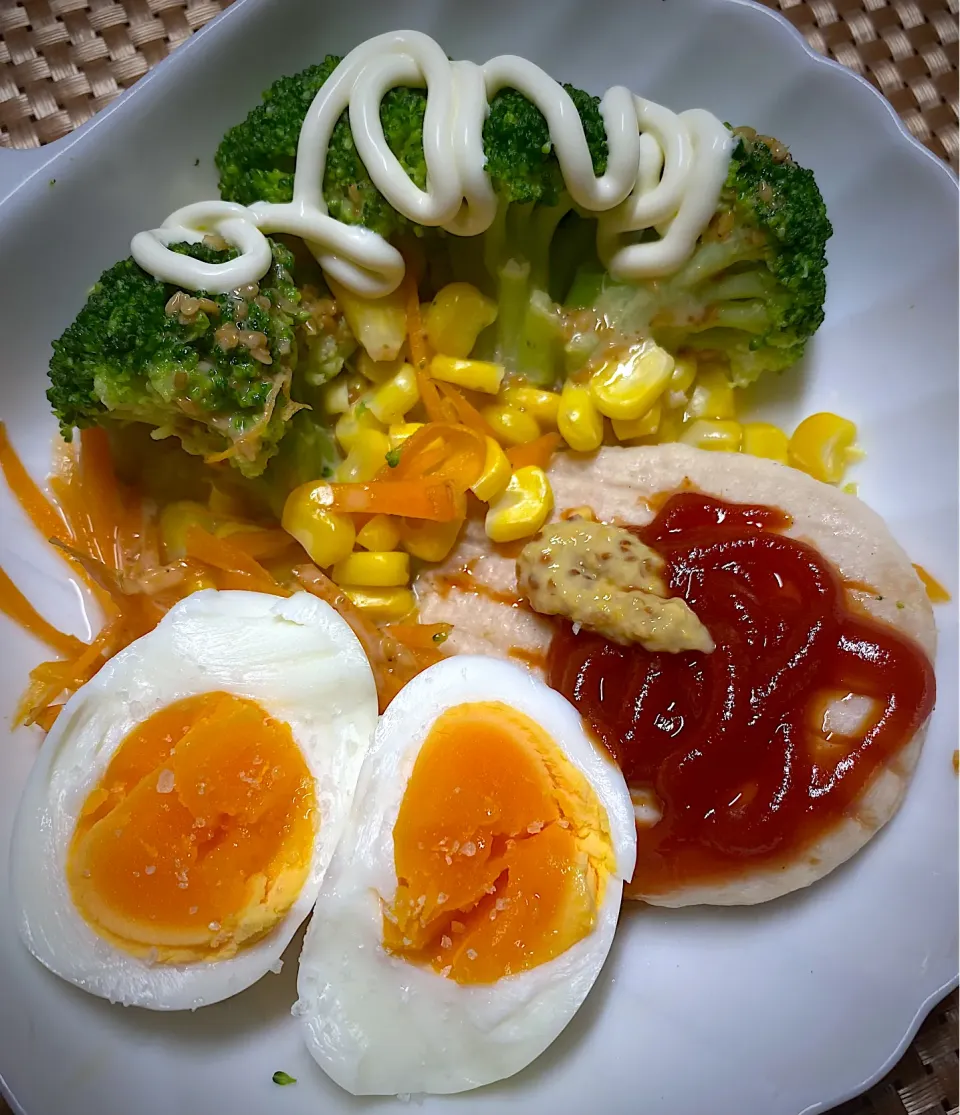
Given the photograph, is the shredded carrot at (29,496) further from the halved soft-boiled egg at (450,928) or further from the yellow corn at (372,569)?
the halved soft-boiled egg at (450,928)

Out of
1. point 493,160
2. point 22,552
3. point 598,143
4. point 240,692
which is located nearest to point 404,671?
point 240,692

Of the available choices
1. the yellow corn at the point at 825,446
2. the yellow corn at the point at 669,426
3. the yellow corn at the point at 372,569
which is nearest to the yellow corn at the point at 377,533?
the yellow corn at the point at 372,569

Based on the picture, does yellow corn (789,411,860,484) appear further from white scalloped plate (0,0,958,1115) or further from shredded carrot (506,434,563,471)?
shredded carrot (506,434,563,471)

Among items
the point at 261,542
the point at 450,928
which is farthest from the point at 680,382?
the point at 450,928

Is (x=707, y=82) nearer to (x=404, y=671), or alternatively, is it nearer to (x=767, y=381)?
(x=767, y=381)

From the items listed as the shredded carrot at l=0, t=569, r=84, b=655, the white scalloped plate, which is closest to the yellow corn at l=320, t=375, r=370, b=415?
the white scalloped plate
